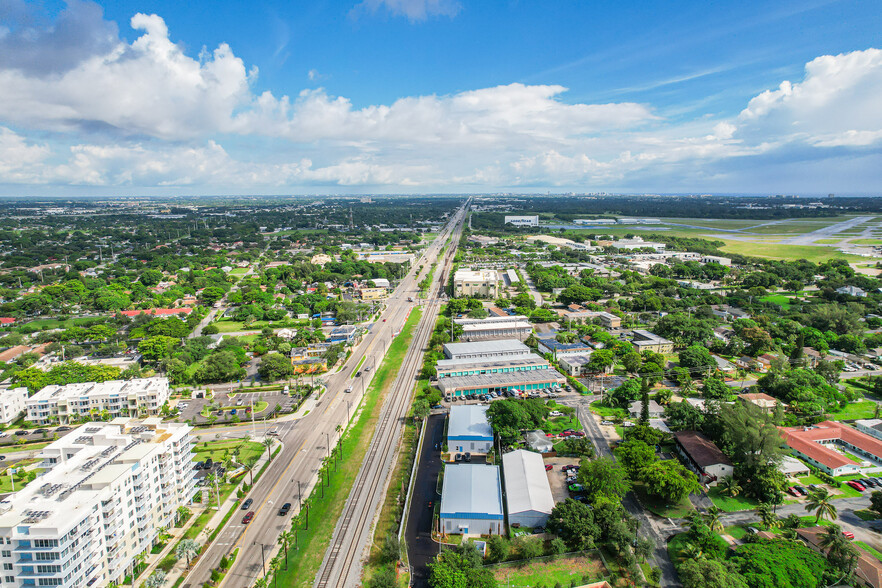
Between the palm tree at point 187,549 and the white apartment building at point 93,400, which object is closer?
the palm tree at point 187,549

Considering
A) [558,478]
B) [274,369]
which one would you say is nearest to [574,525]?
[558,478]

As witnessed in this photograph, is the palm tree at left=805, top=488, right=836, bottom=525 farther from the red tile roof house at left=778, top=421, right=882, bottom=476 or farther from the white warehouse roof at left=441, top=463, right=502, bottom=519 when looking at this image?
the white warehouse roof at left=441, top=463, right=502, bottom=519

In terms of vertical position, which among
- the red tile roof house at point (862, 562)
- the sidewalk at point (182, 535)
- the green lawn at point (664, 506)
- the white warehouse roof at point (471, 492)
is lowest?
the sidewalk at point (182, 535)

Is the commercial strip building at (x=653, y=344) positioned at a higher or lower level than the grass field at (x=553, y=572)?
higher

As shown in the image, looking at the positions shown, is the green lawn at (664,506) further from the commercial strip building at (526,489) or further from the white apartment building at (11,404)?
the white apartment building at (11,404)

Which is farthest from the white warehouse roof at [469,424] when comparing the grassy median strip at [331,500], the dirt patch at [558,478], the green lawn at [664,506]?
the green lawn at [664,506]

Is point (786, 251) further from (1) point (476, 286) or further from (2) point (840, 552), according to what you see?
(2) point (840, 552)
